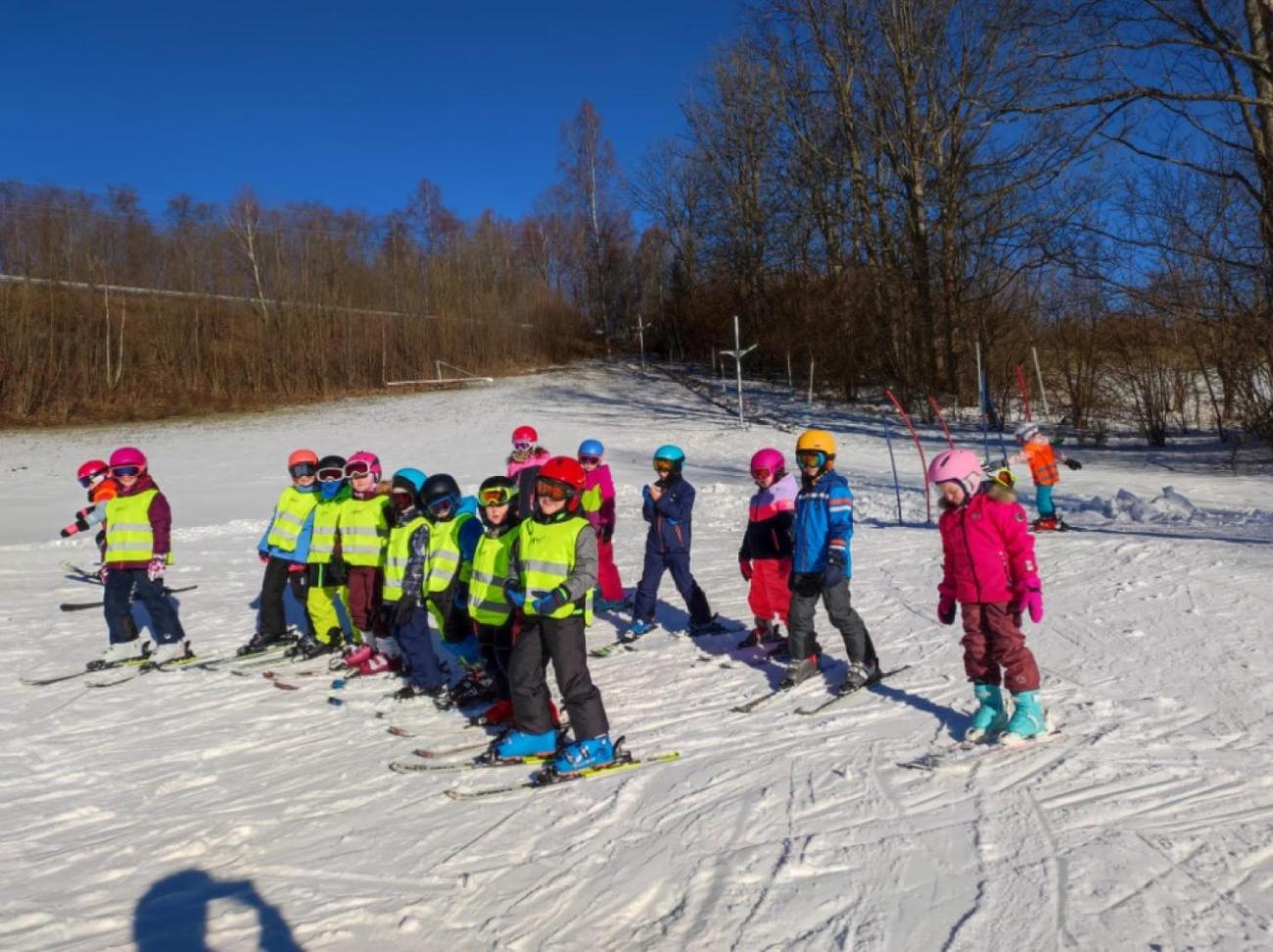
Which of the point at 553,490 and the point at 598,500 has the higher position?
the point at 553,490

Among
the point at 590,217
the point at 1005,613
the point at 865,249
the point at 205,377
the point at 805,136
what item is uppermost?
the point at 590,217

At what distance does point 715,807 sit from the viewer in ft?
14.4

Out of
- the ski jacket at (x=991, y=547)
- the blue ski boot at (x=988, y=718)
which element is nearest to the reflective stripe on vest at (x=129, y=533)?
the ski jacket at (x=991, y=547)

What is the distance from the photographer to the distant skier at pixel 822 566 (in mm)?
5941

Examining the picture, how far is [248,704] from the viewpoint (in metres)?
6.79

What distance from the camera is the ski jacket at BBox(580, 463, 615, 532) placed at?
27.0ft

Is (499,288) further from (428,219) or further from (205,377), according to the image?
(205,377)

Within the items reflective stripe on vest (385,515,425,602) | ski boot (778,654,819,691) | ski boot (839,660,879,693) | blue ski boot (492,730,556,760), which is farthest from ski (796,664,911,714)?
reflective stripe on vest (385,515,425,602)

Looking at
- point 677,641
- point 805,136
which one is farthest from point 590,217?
point 677,641

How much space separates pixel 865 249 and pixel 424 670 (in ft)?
92.8

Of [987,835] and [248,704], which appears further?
[248,704]

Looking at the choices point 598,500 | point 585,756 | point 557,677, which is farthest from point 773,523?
point 585,756

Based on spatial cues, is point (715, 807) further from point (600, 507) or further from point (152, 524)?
point (152, 524)

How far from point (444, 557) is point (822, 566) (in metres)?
2.73
